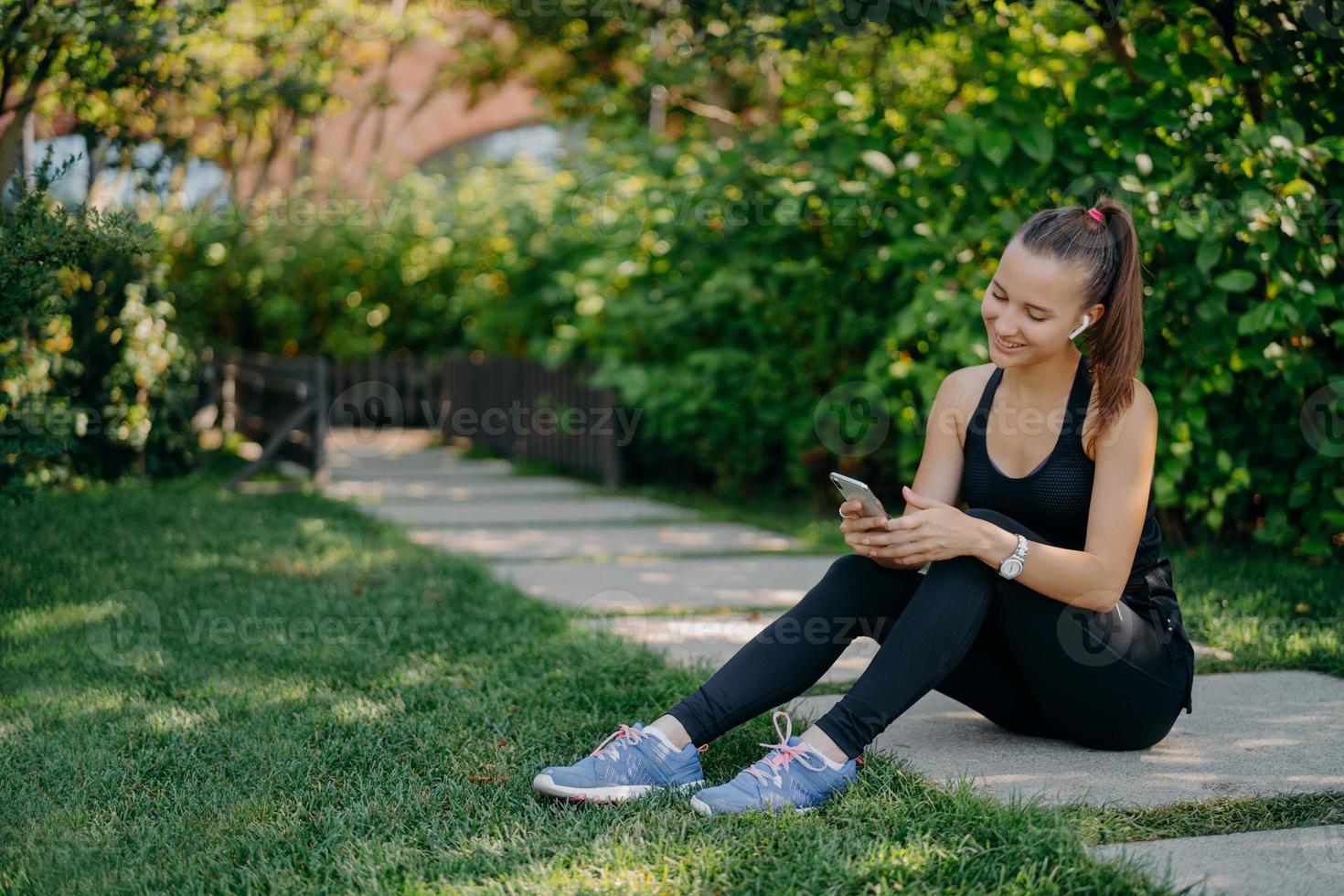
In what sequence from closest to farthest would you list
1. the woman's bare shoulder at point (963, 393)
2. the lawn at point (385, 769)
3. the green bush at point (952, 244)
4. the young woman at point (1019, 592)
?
the lawn at point (385, 769), the young woman at point (1019, 592), the woman's bare shoulder at point (963, 393), the green bush at point (952, 244)

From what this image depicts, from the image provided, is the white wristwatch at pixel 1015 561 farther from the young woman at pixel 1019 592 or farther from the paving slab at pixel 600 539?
the paving slab at pixel 600 539

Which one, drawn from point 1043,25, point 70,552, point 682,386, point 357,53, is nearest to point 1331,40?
point 1043,25

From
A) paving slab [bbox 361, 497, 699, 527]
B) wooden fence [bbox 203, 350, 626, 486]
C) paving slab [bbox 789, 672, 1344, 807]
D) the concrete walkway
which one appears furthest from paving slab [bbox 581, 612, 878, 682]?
wooden fence [bbox 203, 350, 626, 486]

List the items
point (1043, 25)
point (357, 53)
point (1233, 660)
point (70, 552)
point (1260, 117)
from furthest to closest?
point (357, 53), point (1043, 25), point (70, 552), point (1260, 117), point (1233, 660)

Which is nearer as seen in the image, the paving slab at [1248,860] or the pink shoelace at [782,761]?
the paving slab at [1248,860]

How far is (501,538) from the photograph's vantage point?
5.96 m

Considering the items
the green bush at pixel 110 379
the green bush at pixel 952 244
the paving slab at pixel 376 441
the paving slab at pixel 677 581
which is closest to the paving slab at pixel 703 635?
the paving slab at pixel 677 581

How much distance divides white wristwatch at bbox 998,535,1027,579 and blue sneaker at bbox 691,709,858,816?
468 millimetres

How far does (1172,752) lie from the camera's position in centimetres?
269

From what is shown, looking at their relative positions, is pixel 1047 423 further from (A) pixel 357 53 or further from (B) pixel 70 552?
(A) pixel 357 53

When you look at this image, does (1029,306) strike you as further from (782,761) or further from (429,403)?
(429,403)

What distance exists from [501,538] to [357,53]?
6141 mm

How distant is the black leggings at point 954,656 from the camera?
95.3 inches

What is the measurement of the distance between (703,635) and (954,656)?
5.08ft
